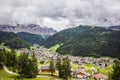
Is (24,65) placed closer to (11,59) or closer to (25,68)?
(25,68)

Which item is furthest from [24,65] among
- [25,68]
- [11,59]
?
[11,59]

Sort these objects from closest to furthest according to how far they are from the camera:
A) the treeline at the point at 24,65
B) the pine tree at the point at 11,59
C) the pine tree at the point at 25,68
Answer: the pine tree at the point at 25,68 → the treeline at the point at 24,65 → the pine tree at the point at 11,59

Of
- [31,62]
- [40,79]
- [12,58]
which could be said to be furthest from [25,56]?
[12,58]

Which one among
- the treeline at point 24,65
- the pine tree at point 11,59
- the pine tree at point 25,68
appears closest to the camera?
the pine tree at point 25,68

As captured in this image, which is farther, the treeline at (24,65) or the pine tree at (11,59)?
the pine tree at (11,59)

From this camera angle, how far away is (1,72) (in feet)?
435

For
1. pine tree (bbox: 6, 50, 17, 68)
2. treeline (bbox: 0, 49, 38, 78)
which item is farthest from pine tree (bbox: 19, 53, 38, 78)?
pine tree (bbox: 6, 50, 17, 68)

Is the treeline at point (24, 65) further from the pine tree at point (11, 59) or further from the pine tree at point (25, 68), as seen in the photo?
the pine tree at point (11, 59)

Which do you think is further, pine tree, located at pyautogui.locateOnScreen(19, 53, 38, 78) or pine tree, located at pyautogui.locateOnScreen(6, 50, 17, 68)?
pine tree, located at pyautogui.locateOnScreen(6, 50, 17, 68)

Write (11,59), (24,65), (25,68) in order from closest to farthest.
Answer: (25,68) < (24,65) < (11,59)

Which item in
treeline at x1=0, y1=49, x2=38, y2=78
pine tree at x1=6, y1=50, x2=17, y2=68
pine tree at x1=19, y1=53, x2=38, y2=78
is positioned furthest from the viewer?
pine tree at x1=6, y1=50, x2=17, y2=68

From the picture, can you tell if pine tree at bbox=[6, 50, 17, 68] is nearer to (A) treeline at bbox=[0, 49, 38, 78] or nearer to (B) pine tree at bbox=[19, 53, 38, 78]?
(A) treeline at bbox=[0, 49, 38, 78]


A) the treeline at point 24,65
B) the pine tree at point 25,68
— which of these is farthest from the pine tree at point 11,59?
the pine tree at point 25,68

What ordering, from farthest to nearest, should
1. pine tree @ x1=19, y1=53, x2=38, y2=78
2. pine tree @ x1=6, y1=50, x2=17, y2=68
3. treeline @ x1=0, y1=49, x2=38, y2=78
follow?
pine tree @ x1=6, y1=50, x2=17, y2=68 < treeline @ x1=0, y1=49, x2=38, y2=78 < pine tree @ x1=19, y1=53, x2=38, y2=78
